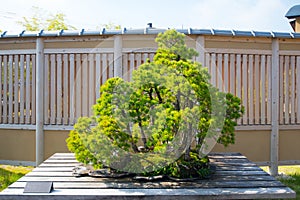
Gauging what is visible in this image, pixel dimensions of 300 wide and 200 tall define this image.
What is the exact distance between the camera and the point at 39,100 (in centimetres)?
451

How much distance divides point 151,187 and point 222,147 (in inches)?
87.0

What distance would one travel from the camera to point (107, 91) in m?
2.85

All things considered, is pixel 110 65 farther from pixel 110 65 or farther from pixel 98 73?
pixel 98 73

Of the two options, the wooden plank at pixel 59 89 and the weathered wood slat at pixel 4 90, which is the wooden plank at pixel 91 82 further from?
the weathered wood slat at pixel 4 90

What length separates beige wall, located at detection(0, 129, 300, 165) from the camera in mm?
4520

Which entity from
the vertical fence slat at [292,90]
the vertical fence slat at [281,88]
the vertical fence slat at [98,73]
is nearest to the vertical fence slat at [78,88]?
the vertical fence slat at [98,73]

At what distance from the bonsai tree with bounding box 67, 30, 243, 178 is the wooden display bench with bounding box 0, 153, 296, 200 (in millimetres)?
158

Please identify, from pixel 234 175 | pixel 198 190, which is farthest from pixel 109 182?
pixel 234 175

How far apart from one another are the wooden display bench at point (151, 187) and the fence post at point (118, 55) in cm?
170

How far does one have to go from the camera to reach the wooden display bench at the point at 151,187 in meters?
2.34

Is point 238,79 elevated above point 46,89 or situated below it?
above

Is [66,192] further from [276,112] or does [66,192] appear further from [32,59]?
[276,112]

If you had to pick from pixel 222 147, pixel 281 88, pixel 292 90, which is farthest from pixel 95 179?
pixel 292 90

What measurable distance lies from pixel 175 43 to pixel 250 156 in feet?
7.26
